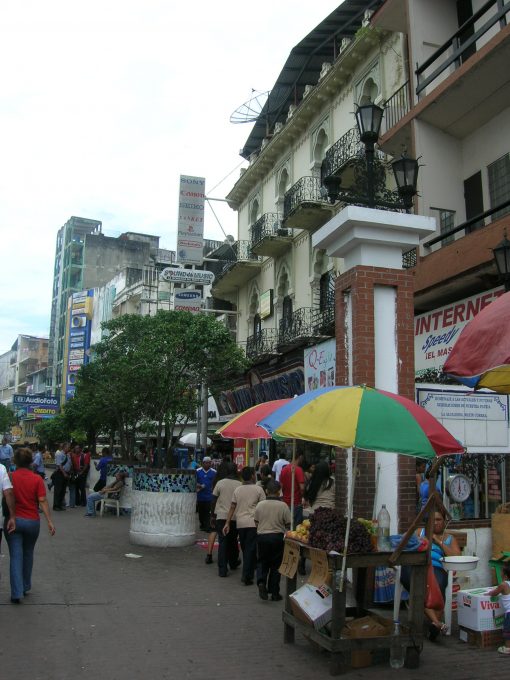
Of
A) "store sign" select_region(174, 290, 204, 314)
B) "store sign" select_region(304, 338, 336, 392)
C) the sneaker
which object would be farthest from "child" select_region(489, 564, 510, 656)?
"store sign" select_region(174, 290, 204, 314)

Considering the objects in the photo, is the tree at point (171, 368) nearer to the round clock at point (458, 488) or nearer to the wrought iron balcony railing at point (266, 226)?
the wrought iron balcony railing at point (266, 226)

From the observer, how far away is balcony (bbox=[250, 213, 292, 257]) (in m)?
22.7

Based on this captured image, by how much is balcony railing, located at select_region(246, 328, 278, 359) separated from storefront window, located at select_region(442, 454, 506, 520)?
1177 centimetres

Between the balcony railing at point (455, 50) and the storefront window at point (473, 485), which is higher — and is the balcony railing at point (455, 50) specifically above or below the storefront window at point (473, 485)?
above

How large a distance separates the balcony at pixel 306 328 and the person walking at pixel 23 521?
469 inches


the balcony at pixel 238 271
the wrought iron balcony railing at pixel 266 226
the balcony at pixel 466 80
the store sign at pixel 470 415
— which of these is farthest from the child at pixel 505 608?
the balcony at pixel 238 271

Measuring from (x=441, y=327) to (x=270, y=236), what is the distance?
10403 millimetres

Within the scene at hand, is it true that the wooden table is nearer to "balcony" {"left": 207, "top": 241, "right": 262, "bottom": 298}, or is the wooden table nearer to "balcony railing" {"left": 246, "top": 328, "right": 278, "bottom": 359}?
"balcony railing" {"left": 246, "top": 328, "right": 278, "bottom": 359}

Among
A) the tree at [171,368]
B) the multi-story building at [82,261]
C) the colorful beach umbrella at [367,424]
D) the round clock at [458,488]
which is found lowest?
the round clock at [458,488]

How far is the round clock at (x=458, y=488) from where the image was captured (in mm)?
7996

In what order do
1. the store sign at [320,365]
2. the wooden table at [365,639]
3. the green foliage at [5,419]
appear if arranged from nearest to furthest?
the wooden table at [365,639]
the store sign at [320,365]
the green foliage at [5,419]

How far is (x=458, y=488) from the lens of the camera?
8055 millimetres

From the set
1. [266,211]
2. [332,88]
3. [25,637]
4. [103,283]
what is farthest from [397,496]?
[103,283]

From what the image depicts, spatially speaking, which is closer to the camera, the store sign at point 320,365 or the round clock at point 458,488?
the round clock at point 458,488
